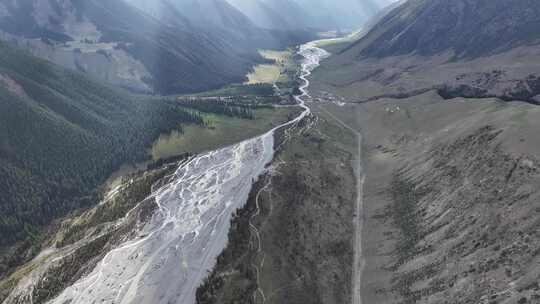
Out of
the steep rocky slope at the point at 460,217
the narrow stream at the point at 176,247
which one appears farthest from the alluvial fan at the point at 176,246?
the steep rocky slope at the point at 460,217

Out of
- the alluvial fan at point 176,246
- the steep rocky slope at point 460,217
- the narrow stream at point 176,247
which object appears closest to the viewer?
the steep rocky slope at point 460,217

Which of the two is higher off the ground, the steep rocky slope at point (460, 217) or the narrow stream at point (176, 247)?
the steep rocky slope at point (460, 217)

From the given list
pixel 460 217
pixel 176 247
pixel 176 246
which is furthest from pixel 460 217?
pixel 176 246

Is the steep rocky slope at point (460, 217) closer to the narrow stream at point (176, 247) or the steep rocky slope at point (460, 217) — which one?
the steep rocky slope at point (460, 217)

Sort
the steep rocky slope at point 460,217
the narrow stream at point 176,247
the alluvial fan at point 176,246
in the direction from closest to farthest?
the steep rocky slope at point 460,217
the narrow stream at point 176,247
the alluvial fan at point 176,246

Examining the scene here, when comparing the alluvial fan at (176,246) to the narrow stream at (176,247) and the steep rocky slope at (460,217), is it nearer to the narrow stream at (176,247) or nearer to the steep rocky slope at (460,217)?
the narrow stream at (176,247)

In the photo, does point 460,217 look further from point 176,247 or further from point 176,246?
point 176,246

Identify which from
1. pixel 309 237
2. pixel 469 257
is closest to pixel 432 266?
pixel 469 257

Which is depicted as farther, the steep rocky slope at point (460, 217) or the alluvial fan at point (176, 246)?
the alluvial fan at point (176, 246)
